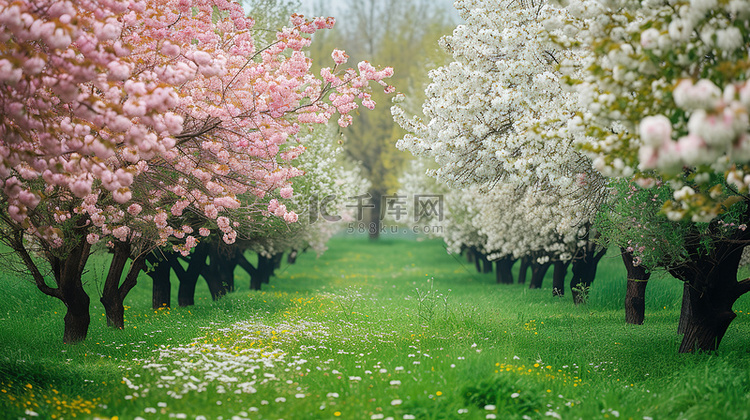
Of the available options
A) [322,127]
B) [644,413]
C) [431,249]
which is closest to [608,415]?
[644,413]

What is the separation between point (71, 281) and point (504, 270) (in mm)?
22425

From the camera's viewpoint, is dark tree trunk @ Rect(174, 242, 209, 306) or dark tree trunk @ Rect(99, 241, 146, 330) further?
dark tree trunk @ Rect(174, 242, 209, 306)

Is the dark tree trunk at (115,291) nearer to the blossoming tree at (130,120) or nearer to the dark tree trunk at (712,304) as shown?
the blossoming tree at (130,120)

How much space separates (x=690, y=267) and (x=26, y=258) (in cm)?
1226

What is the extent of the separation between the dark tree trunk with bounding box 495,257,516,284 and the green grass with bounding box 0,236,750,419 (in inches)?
464

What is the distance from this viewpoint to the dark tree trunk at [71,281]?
10.6m

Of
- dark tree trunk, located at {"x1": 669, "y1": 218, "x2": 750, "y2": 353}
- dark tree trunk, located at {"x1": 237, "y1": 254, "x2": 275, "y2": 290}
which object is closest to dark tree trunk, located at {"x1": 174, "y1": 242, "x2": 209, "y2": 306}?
dark tree trunk, located at {"x1": 237, "y1": 254, "x2": 275, "y2": 290}

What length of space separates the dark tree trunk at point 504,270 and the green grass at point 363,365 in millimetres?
11790

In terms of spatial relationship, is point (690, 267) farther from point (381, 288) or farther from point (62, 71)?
point (381, 288)

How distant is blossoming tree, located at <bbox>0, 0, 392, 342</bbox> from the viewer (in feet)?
21.3

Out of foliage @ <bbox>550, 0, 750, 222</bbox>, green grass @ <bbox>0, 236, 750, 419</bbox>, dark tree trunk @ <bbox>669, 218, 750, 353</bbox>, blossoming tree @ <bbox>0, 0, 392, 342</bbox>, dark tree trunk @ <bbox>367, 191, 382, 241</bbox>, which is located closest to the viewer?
foliage @ <bbox>550, 0, 750, 222</bbox>

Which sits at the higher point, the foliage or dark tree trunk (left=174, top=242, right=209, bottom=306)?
the foliage

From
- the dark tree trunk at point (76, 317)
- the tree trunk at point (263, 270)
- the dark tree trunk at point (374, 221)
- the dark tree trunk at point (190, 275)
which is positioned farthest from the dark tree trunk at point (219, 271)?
the dark tree trunk at point (374, 221)
